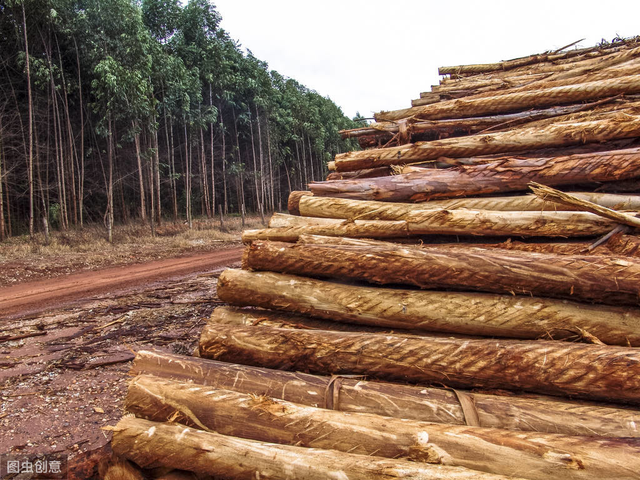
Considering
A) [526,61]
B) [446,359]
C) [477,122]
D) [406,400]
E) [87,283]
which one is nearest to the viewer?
[406,400]

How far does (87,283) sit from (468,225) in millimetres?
9144

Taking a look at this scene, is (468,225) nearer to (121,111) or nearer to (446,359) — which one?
(446,359)

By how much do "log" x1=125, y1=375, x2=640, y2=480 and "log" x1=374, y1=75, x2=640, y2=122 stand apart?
4.45 m

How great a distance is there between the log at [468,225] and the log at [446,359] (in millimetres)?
1021

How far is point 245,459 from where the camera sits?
1.86m

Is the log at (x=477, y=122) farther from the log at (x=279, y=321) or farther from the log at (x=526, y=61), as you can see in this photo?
the log at (x=526, y=61)

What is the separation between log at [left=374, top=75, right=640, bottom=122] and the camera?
4.76 metres

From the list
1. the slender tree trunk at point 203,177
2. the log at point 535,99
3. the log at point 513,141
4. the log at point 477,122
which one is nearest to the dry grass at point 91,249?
the slender tree trunk at point 203,177

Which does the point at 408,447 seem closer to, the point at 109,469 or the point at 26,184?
the point at 109,469

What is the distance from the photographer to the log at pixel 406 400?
1896mm

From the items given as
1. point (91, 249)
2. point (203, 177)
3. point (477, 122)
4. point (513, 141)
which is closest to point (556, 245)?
point (513, 141)

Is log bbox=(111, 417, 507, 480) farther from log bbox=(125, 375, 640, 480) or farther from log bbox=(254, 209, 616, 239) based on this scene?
log bbox=(254, 209, 616, 239)

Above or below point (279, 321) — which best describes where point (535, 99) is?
above

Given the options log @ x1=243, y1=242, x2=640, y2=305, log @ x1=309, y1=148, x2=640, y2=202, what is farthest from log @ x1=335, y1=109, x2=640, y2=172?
log @ x1=243, y1=242, x2=640, y2=305
